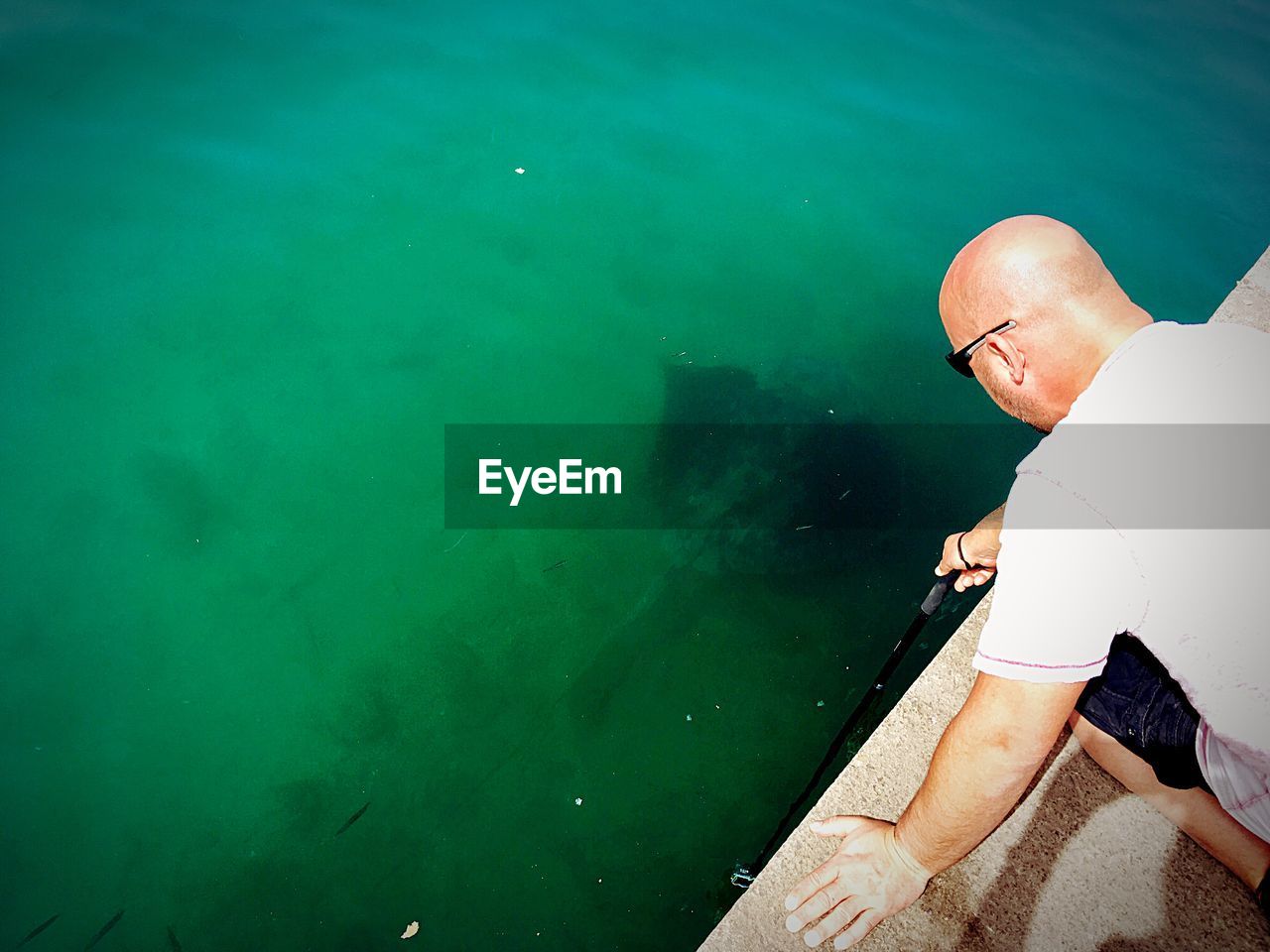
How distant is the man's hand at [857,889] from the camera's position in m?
1.23

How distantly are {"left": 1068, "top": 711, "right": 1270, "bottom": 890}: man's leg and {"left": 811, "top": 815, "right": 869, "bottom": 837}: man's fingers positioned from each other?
1.69ft

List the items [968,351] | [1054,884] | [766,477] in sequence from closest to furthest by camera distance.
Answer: [968,351], [1054,884], [766,477]

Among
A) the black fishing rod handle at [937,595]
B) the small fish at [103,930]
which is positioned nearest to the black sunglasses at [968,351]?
the black fishing rod handle at [937,595]

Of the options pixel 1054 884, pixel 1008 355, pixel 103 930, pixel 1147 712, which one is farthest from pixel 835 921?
pixel 103 930

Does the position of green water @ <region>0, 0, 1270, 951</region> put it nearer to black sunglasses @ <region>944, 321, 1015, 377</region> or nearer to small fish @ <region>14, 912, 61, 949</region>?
small fish @ <region>14, 912, 61, 949</region>

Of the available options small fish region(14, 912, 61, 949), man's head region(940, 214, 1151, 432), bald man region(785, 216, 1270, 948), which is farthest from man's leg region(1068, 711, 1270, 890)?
small fish region(14, 912, 61, 949)

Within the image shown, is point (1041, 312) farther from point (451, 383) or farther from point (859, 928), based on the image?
point (451, 383)

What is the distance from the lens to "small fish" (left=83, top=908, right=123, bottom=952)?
171 cm

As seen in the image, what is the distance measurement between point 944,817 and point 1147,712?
416mm

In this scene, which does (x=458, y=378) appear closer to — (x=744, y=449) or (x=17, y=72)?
(x=744, y=449)

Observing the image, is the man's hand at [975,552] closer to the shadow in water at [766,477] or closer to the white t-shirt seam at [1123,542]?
the white t-shirt seam at [1123,542]

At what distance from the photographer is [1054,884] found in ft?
4.37

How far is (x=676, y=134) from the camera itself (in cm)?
337

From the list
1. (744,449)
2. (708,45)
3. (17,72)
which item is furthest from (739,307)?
(17,72)
